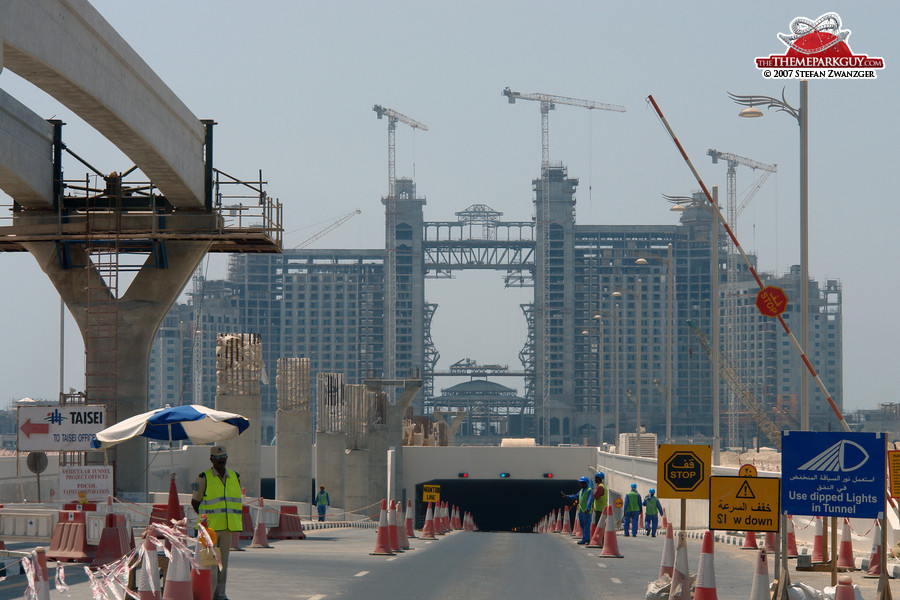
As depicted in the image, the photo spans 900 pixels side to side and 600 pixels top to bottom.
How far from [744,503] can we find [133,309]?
23.7 metres

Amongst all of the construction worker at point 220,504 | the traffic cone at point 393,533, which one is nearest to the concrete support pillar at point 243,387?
the traffic cone at point 393,533

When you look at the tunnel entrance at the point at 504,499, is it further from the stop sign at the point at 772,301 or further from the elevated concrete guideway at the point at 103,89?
the stop sign at the point at 772,301

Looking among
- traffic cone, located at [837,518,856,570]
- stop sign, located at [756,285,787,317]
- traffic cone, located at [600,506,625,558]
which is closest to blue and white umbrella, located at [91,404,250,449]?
traffic cone, located at [600,506,625,558]

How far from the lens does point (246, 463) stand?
171 feet

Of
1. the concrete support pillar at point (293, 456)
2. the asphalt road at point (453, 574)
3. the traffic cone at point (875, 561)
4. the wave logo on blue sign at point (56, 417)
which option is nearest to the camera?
the asphalt road at point (453, 574)

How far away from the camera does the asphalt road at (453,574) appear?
15867 mm

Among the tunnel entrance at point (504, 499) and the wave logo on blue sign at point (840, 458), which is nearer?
the wave logo on blue sign at point (840, 458)

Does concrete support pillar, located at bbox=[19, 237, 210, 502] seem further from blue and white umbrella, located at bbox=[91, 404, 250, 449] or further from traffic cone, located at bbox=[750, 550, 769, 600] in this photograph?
traffic cone, located at bbox=[750, 550, 769, 600]

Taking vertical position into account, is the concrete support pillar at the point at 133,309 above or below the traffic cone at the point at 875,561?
above

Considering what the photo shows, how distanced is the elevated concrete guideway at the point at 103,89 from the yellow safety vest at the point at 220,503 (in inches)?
380

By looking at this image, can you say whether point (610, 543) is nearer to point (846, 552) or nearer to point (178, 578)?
point (846, 552)

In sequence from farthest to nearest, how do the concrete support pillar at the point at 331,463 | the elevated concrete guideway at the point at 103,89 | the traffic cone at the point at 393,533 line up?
1. the concrete support pillar at the point at 331,463
2. the traffic cone at the point at 393,533
3. the elevated concrete guideway at the point at 103,89

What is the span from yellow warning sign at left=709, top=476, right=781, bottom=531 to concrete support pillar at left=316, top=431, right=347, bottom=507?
5444 centimetres

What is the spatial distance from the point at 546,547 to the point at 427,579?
10.7m
